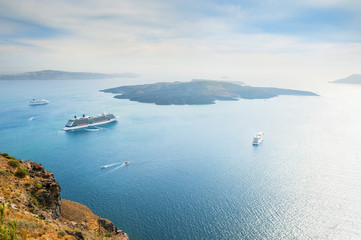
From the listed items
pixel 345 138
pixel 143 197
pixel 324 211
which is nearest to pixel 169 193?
pixel 143 197

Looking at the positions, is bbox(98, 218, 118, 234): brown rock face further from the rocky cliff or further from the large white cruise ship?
the large white cruise ship

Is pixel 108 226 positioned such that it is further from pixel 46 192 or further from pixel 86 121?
pixel 86 121

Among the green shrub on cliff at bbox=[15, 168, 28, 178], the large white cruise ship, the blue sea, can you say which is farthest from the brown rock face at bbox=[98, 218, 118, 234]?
the large white cruise ship

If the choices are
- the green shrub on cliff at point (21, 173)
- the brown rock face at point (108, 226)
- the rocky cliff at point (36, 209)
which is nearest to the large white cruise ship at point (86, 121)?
the rocky cliff at point (36, 209)

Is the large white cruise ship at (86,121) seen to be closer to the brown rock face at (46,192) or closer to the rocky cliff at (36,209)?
the rocky cliff at (36,209)

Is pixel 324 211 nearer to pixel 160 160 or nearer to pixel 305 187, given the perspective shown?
pixel 305 187
